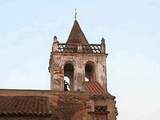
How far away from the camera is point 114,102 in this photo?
2211cm

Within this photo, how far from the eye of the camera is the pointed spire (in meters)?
32.7

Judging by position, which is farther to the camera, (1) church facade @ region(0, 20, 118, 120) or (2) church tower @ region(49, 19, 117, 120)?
(2) church tower @ region(49, 19, 117, 120)

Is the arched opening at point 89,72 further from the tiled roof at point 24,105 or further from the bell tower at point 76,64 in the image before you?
the tiled roof at point 24,105

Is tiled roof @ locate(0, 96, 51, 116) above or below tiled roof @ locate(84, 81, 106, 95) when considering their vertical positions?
below

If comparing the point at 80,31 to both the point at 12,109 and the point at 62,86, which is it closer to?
the point at 62,86

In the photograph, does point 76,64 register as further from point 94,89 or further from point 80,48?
point 94,89

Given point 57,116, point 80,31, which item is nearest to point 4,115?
point 57,116

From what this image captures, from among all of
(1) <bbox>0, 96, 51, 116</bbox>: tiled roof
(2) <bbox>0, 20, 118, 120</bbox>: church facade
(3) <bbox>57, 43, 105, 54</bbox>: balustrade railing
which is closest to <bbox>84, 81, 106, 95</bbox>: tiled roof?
(2) <bbox>0, 20, 118, 120</bbox>: church facade

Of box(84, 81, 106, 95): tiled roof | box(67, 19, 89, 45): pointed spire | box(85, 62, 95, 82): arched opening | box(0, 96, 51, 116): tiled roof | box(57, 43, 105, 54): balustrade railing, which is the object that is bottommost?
box(0, 96, 51, 116): tiled roof

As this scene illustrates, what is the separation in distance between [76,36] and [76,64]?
11.2ft

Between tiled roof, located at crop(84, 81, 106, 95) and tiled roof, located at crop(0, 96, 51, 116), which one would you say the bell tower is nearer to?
tiled roof, located at crop(84, 81, 106, 95)

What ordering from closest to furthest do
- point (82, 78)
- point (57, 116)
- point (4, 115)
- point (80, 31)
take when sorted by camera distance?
1. point (4, 115)
2. point (57, 116)
3. point (82, 78)
4. point (80, 31)

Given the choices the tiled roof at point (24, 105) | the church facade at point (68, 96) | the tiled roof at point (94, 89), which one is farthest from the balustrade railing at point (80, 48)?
the tiled roof at point (24, 105)

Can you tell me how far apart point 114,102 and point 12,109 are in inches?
191
